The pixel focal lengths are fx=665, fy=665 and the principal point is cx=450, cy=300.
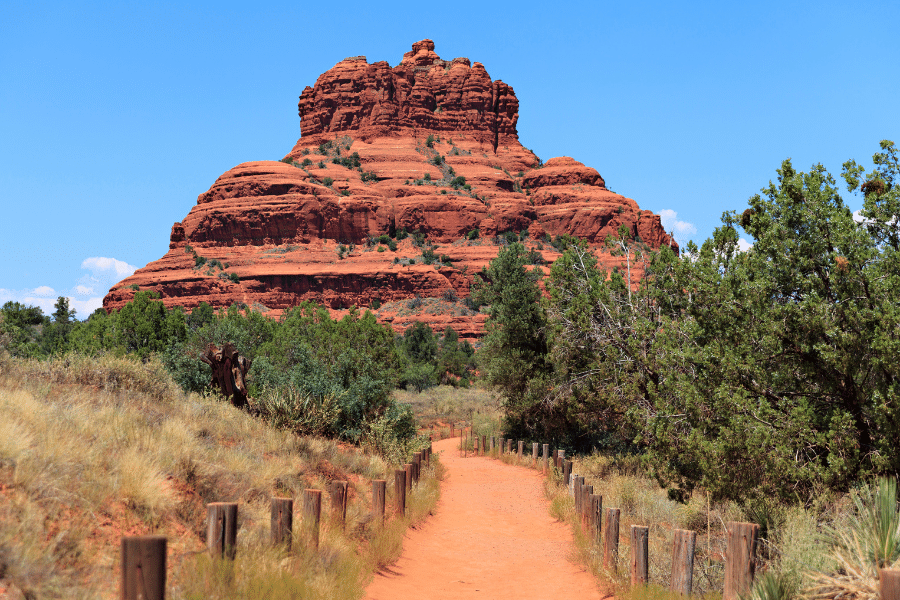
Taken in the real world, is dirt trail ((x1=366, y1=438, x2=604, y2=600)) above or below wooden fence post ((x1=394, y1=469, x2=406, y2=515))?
below

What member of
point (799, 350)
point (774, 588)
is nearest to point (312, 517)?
point (774, 588)

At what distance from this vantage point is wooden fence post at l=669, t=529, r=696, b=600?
684 centimetres

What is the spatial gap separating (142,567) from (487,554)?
838 centimetres

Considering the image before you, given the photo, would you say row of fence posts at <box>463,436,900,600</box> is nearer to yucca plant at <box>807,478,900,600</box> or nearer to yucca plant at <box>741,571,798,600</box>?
yucca plant at <box>741,571,798,600</box>

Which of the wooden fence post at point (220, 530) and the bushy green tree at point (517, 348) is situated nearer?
the wooden fence post at point (220, 530)

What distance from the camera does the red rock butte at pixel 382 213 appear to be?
368 feet

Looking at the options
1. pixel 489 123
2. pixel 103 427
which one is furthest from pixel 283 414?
pixel 489 123

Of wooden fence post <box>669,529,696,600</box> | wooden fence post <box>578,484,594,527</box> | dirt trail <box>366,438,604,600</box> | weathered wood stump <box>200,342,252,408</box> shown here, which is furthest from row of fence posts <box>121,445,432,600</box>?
weathered wood stump <box>200,342,252,408</box>

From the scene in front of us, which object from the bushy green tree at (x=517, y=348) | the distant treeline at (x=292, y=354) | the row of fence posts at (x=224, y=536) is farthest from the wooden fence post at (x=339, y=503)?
the bushy green tree at (x=517, y=348)

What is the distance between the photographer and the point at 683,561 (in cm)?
689

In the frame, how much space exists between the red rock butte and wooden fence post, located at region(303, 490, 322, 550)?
91.1m

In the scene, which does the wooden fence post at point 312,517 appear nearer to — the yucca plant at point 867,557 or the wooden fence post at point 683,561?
the wooden fence post at point 683,561

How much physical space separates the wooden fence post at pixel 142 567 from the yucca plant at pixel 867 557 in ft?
16.7

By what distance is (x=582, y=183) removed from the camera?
139 metres
